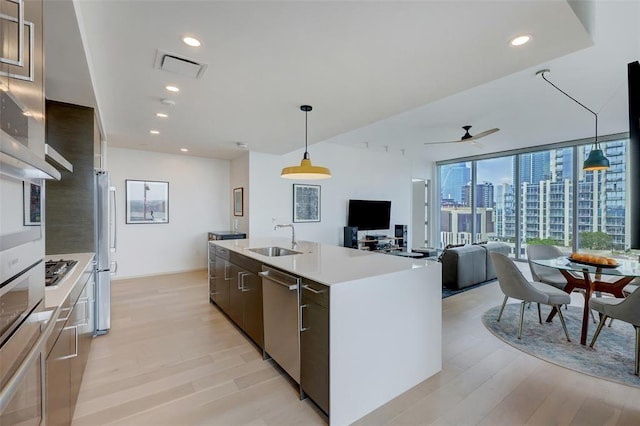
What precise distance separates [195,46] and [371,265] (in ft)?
6.88

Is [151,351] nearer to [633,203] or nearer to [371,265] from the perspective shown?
[371,265]

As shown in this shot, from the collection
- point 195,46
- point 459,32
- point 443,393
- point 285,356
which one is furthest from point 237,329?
point 459,32

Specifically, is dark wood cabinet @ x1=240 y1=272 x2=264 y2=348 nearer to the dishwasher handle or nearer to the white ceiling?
the dishwasher handle

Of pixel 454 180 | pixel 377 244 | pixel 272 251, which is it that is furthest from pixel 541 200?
pixel 272 251

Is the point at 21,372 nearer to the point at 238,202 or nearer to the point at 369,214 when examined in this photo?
the point at 238,202

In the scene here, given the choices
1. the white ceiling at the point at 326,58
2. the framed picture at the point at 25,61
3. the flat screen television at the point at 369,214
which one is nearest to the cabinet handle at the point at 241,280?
the white ceiling at the point at 326,58

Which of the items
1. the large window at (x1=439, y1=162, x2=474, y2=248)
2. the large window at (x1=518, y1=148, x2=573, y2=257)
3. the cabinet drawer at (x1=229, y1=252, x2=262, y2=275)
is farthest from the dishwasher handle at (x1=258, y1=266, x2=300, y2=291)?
the large window at (x1=439, y1=162, x2=474, y2=248)

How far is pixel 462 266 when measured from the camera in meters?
4.78

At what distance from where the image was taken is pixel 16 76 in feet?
2.74

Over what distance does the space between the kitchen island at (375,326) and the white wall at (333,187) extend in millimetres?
3425

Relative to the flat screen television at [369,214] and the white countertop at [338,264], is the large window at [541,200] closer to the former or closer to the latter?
the flat screen television at [369,214]

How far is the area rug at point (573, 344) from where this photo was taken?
2.50m

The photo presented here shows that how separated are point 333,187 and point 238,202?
2183 millimetres

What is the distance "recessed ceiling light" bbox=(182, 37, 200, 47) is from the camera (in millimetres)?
1976
